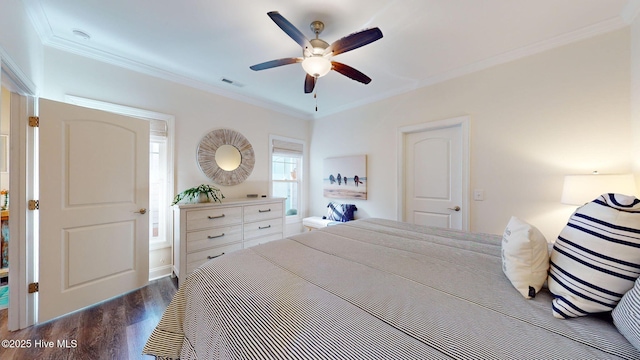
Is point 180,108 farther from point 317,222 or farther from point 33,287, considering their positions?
point 317,222

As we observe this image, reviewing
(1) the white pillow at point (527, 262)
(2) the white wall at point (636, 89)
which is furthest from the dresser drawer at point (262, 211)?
(2) the white wall at point (636, 89)

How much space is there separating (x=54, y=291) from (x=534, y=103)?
472 cm

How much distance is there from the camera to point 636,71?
1669 millimetres

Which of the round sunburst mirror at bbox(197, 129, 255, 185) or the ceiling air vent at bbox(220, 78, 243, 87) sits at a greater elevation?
the ceiling air vent at bbox(220, 78, 243, 87)

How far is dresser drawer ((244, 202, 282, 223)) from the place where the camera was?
293 centimetres

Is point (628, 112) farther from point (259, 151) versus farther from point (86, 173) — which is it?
point (86, 173)

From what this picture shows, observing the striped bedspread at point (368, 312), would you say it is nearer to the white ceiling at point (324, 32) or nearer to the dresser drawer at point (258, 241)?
the dresser drawer at point (258, 241)

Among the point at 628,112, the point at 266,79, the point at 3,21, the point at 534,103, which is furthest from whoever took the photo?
the point at 266,79

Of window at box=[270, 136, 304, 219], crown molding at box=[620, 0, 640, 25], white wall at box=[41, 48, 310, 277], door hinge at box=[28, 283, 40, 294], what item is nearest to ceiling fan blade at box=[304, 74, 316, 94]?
white wall at box=[41, 48, 310, 277]

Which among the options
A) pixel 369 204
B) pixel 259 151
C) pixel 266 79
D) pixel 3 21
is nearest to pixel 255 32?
pixel 266 79

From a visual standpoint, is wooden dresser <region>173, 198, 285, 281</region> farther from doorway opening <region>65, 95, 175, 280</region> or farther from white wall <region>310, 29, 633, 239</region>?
white wall <region>310, 29, 633, 239</region>

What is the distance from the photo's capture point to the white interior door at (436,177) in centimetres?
261

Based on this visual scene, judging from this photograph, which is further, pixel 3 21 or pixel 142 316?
pixel 142 316

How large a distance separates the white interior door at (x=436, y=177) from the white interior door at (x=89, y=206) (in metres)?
3.26
